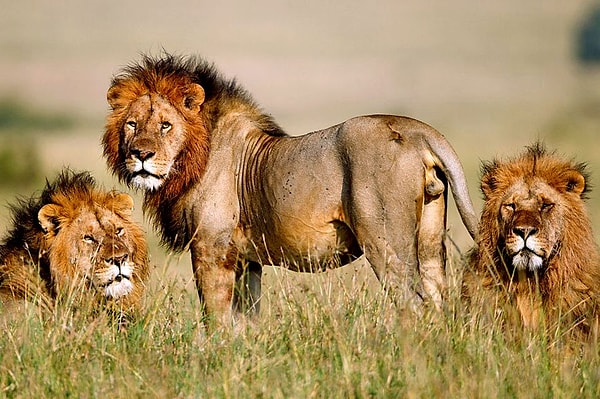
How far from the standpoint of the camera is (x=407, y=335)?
4949mm

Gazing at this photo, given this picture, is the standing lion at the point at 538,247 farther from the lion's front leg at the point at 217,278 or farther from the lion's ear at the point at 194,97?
the lion's ear at the point at 194,97

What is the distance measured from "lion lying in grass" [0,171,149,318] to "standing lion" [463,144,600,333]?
5.48 feet

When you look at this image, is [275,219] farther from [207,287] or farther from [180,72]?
[180,72]

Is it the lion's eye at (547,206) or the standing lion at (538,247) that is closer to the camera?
the standing lion at (538,247)

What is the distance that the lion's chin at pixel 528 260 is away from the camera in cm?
570

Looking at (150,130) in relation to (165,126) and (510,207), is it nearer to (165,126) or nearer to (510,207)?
(165,126)

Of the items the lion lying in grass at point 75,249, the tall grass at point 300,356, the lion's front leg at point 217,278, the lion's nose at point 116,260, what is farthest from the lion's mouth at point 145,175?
the tall grass at point 300,356

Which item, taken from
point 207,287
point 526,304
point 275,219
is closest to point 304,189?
point 275,219

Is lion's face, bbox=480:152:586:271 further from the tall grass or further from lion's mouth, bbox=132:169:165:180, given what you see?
lion's mouth, bbox=132:169:165:180

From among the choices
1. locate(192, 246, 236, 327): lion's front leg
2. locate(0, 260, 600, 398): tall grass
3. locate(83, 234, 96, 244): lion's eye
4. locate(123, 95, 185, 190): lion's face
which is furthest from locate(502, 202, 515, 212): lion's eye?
locate(83, 234, 96, 244): lion's eye

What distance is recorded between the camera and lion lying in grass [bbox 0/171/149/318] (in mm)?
6133

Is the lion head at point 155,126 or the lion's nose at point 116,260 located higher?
the lion head at point 155,126

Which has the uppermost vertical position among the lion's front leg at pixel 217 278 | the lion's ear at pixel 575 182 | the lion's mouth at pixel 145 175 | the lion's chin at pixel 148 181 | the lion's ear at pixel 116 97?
the lion's ear at pixel 575 182

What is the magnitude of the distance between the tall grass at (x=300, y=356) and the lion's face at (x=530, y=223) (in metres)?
0.39
